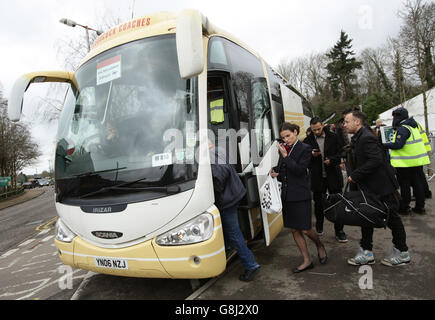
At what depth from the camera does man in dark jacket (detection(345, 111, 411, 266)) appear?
3.39m

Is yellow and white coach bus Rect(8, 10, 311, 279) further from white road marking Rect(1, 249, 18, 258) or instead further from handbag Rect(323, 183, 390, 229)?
white road marking Rect(1, 249, 18, 258)

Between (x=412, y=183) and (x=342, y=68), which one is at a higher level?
(x=342, y=68)

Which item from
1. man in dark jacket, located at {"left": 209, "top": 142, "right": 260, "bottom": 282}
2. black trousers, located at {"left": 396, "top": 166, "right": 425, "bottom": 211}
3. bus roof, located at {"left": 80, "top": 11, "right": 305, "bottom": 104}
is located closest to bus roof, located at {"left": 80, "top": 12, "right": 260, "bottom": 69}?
bus roof, located at {"left": 80, "top": 11, "right": 305, "bottom": 104}

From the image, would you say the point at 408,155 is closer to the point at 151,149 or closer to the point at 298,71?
the point at 151,149

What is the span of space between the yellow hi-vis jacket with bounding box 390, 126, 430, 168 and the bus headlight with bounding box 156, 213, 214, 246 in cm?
453

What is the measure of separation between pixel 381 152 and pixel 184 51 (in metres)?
2.59

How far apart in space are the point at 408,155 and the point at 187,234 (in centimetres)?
477

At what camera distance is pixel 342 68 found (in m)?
45.0

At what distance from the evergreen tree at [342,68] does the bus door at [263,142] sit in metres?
44.5

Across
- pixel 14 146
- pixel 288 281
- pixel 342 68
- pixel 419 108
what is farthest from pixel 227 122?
pixel 342 68

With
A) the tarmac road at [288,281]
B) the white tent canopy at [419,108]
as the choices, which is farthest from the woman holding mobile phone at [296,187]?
the white tent canopy at [419,108]

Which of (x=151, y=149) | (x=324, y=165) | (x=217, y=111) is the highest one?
(x=217, y=111)

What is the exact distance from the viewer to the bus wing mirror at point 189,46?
8.29ft

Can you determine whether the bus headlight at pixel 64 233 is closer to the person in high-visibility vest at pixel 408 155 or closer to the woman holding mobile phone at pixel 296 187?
the woman holding mobile phone at pixel 296 187
